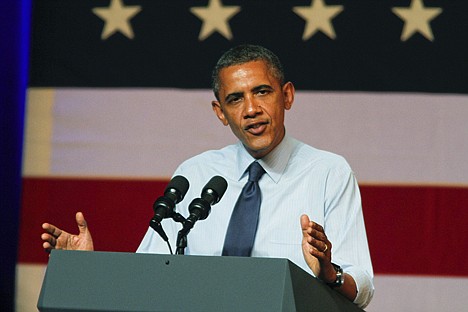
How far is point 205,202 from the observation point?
87.6 inches

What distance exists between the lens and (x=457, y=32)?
12.7 ft

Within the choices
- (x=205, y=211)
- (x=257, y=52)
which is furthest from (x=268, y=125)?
(x=205, y=211)

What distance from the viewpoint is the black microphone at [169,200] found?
216cm

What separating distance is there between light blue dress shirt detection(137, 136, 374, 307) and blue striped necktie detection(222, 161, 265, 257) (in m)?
0.02

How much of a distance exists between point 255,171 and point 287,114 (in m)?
1.16

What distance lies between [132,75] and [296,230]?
64.5 inches

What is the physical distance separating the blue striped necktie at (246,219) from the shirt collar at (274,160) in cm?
3

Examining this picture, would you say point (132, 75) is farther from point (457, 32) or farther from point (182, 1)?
point (457, 32)

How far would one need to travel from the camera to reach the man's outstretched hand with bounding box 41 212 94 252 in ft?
7.85

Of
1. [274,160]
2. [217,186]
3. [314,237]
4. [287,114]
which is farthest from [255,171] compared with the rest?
[287,114]

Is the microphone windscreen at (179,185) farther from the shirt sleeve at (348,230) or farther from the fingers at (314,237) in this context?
the shirt sleeve at (348,230)

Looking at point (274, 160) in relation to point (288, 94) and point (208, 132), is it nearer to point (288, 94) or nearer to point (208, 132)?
point (288, 94)

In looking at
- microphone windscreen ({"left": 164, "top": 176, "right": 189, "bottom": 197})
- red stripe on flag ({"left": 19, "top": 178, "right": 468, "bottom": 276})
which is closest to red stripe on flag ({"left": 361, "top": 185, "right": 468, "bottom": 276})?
red stripe on flag ({"left": 19, "top": 178, "right": 468, "bottom": 276})

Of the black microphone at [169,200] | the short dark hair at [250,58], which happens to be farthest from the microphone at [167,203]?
the short dark hair at [250,58]
